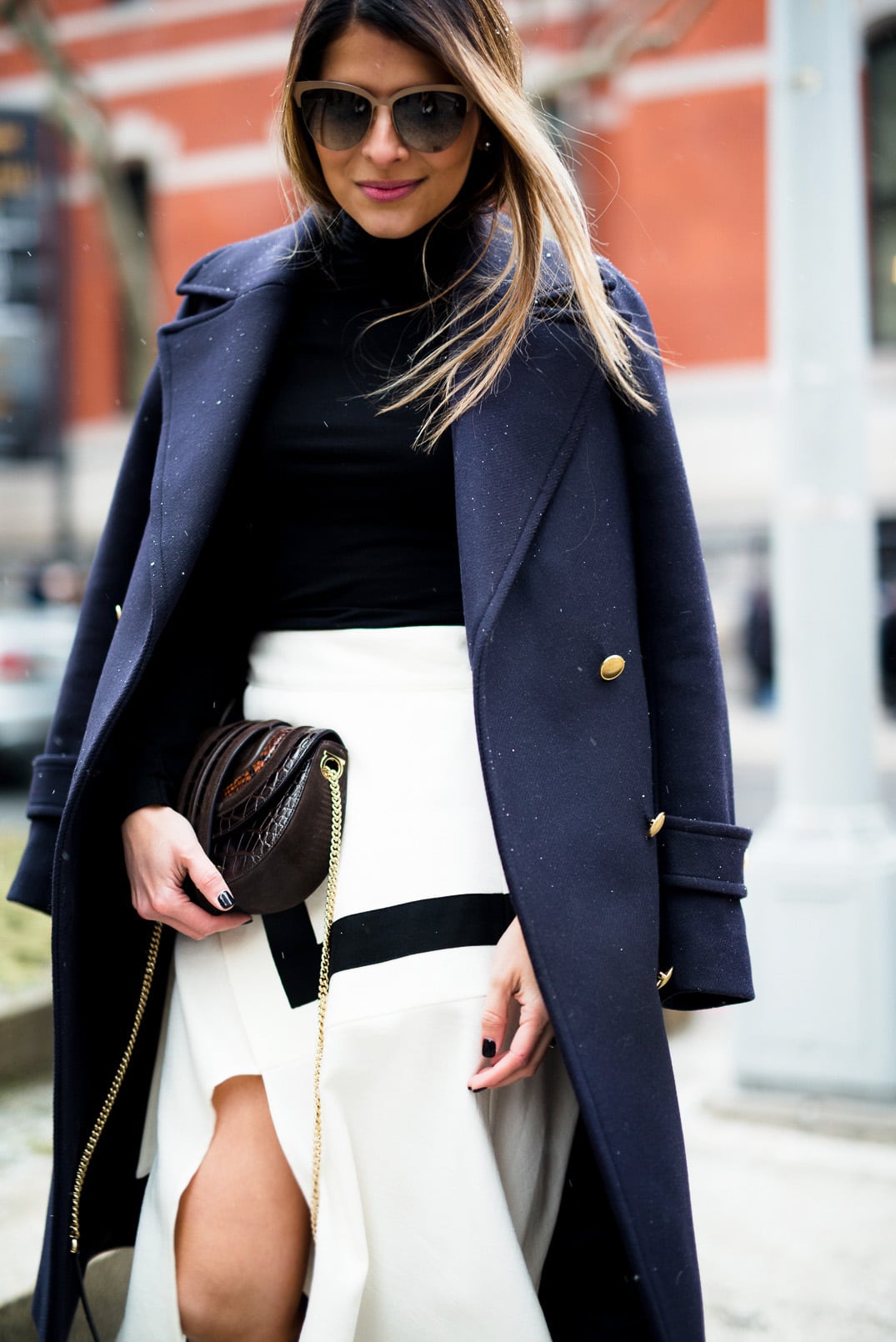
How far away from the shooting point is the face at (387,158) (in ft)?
5.19

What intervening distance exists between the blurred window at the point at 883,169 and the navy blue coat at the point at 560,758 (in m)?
13.3

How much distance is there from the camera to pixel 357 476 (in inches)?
65.2

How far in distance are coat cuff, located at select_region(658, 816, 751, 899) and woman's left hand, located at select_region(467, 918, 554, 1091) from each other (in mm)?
237

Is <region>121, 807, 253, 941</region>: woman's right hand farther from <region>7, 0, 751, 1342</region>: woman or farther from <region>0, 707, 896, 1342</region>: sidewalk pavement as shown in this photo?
<region>0, 707, 896, 1342</region>: sidewalk pavement

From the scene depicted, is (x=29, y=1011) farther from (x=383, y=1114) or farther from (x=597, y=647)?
(x=597, y=647)

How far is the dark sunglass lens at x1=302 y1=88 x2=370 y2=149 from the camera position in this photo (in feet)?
5.29

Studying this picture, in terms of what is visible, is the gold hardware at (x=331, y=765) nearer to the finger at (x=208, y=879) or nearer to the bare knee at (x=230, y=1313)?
the finger at (x=208, y=879)

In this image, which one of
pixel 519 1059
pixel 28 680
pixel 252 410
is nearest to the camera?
pixel 519 1059

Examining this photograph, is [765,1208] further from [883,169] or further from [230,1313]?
[883,169]

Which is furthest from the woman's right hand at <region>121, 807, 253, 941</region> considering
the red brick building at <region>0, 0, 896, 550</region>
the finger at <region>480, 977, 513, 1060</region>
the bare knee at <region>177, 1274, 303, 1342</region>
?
the red brick building at <region>0, 0, 896, 550</region>

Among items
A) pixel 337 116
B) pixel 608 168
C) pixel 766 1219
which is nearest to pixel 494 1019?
pixel 337 116

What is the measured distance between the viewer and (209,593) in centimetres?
181

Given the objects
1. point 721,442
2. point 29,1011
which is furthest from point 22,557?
point 29,1011

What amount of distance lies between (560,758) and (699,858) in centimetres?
25
